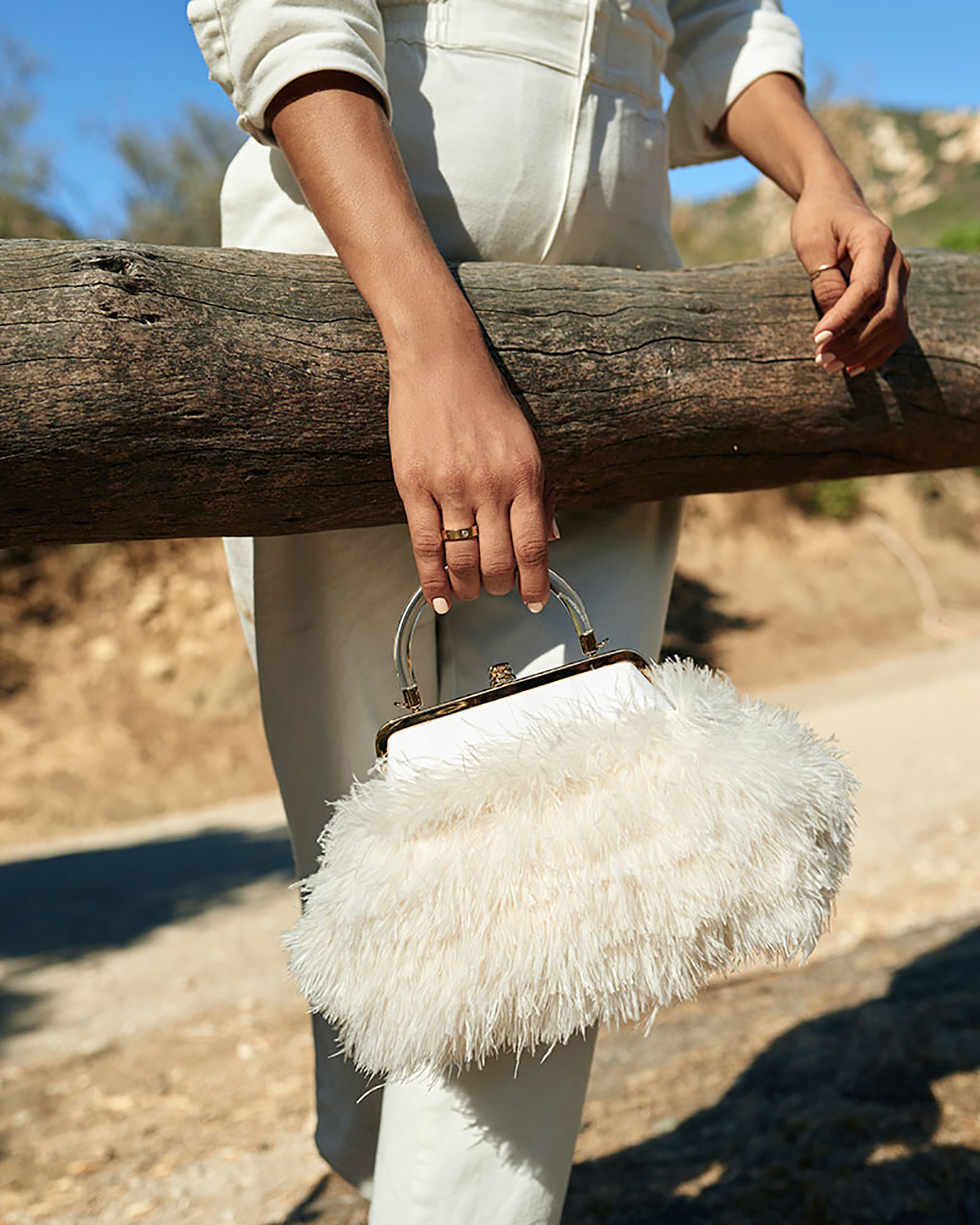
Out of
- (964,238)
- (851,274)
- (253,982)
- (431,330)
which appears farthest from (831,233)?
(964,238)

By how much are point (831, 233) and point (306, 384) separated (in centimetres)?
66

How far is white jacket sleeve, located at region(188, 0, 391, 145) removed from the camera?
2.98 feet

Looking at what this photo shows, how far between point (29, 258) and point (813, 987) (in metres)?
2.74

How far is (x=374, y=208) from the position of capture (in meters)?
0.92

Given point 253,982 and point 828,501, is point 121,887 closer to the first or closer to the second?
point 253,982

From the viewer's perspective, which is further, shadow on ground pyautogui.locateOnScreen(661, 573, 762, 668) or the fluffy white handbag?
shadow on ground pyautogui.locateOnScreen(661, 573, 762, 668)

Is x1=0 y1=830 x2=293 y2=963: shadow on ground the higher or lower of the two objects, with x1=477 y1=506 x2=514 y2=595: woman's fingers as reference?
lower

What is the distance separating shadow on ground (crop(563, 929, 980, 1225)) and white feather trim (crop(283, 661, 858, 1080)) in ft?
4.01

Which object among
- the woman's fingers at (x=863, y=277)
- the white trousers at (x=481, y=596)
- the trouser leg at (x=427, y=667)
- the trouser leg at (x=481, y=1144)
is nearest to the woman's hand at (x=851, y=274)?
the woman's fingers at (x=863, y=277)

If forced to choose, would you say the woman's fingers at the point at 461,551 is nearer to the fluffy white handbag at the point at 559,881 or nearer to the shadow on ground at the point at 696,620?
the fluffy white handbag at the point at 559,881

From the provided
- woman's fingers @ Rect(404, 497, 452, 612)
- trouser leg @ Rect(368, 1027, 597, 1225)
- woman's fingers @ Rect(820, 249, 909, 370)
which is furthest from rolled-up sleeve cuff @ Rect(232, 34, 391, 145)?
trouser leg @ Rect(368, 1027, 597, 1225)

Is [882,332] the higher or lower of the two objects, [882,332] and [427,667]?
the higher

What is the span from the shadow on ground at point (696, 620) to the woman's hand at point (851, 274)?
954 cm

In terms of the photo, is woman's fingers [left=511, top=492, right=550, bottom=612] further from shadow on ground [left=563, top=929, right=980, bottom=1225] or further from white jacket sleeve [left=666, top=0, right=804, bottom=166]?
shadow on ground [left=563, top=929, right=980, bottom=1225]
